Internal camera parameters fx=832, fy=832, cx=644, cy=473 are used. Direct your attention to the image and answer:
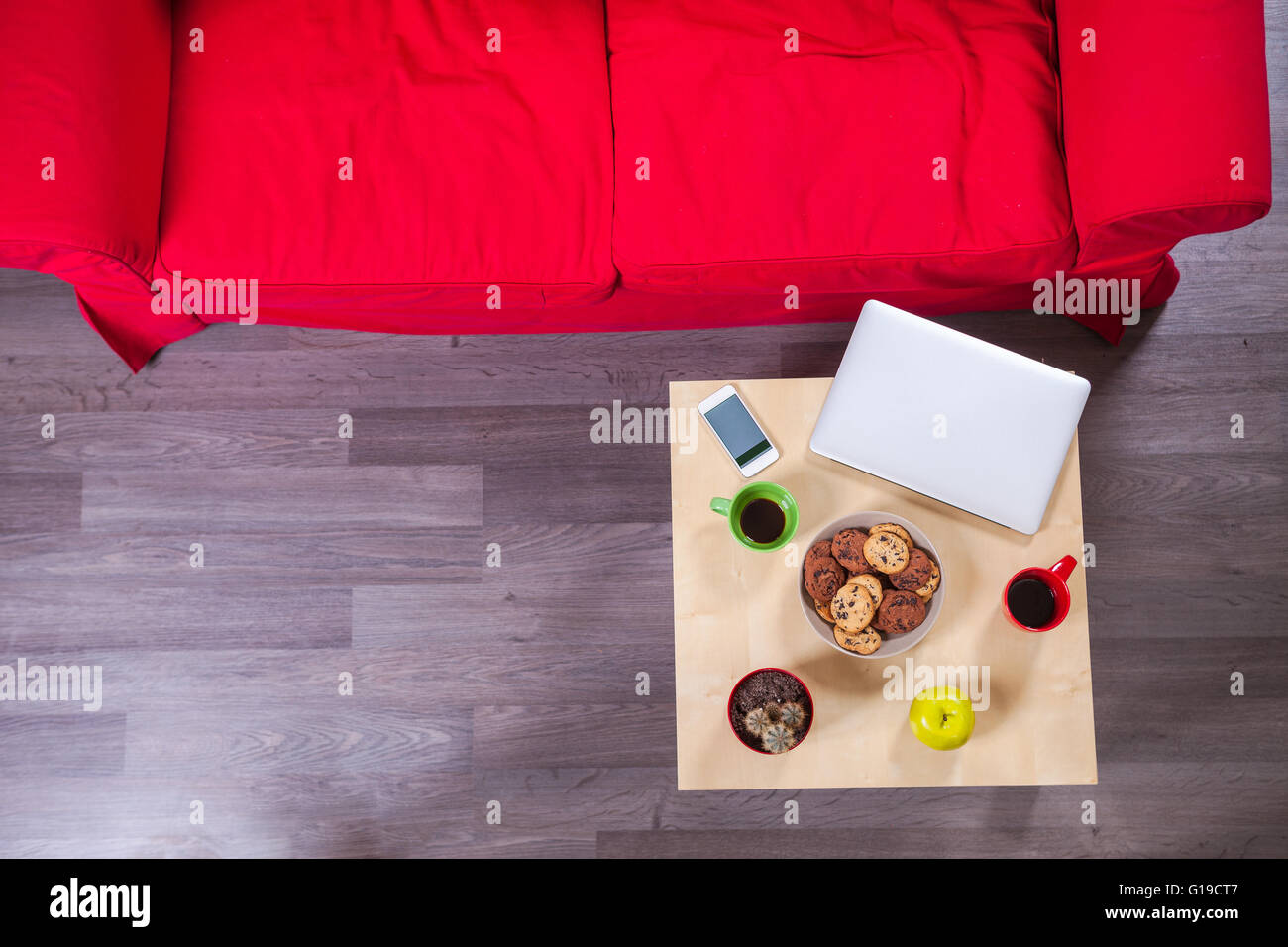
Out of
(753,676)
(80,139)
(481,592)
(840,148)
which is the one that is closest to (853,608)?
(753,676)

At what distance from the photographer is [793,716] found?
3.80 ft

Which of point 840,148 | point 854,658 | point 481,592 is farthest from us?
point 481,592

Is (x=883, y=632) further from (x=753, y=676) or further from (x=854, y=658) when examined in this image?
(x=753, y=676)

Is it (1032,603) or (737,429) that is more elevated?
(737,429)

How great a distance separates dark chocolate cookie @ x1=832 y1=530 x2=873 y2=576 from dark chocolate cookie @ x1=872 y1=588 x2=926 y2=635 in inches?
1.9

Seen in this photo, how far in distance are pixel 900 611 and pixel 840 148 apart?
2.72ft

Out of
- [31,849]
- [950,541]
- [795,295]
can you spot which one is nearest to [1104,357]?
[795,295]

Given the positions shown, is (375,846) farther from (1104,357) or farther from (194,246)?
(1104,357)

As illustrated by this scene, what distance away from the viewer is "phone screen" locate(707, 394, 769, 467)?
1210mm

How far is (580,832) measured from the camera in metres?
1.76

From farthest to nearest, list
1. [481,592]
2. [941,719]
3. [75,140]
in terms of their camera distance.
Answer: [481,592]
[75,140]
[941,719]

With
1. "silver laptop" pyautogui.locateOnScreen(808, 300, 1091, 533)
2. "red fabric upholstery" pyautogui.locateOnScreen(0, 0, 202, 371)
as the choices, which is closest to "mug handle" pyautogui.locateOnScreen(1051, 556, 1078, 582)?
"silver laptop" pyautogui.locateOnScreen(808, 300, 1091, 533)

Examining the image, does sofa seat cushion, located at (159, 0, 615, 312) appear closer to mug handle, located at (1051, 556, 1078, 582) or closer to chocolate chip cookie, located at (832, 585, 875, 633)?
chocolate chip cookie, located at (832, 585, 875, 633)

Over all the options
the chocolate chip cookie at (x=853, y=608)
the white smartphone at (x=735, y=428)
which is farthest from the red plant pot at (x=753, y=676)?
the white smartphone at (x=735, y=428)
